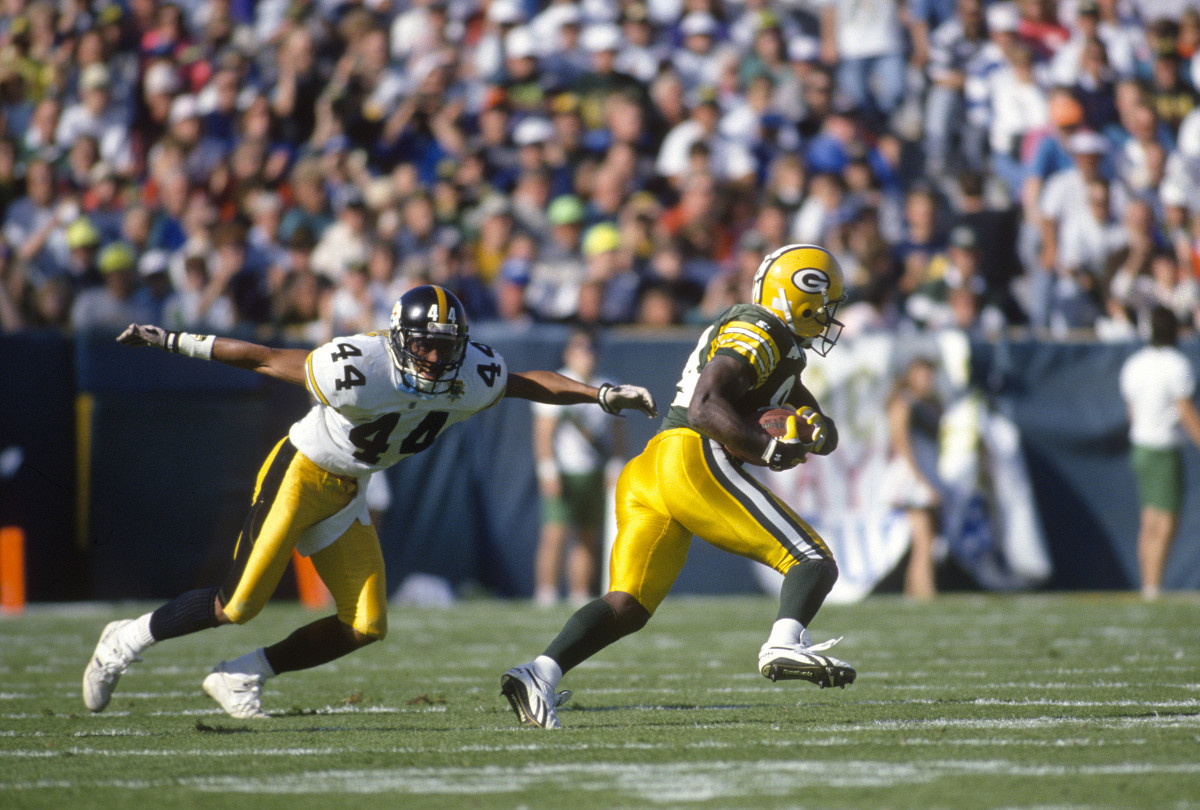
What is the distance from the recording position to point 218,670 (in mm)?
5023

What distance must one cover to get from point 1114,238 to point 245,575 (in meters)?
8.09

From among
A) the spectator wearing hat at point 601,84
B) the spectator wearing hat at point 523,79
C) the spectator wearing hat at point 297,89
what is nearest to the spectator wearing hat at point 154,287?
the spectator wearing hat at point 297,89

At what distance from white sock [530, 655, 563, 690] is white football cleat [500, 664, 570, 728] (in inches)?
0.5

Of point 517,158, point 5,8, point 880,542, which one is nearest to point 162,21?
point 5,8

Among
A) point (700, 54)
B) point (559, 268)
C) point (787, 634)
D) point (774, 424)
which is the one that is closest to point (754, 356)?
point (774, 424)

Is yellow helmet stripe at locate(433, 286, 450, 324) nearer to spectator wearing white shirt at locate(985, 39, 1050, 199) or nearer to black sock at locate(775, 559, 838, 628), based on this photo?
black sock at locate(775, 559, 838, 628)

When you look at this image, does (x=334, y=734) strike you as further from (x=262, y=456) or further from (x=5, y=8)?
(x=5, y=8)

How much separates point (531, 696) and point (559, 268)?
6.76 meters

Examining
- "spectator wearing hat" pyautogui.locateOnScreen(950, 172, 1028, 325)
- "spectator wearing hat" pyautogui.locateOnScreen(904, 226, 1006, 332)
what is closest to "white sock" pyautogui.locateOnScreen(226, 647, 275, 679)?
"spectator wearing hat" pyautogui.locateOnScreen(904, 226, 1006, 332)

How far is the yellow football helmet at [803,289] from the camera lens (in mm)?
4887

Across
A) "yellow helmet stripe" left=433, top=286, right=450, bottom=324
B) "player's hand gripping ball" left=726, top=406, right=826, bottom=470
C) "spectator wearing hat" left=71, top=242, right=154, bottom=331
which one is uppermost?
"spectator wearing hat" left=71, top=242, right=154, bottom=331

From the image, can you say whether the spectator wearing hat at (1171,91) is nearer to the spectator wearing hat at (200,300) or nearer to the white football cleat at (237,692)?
the spectator wearing hat at (200,300)

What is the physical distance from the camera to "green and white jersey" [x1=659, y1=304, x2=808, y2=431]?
463 cm

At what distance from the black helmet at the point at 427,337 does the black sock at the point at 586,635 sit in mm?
870
